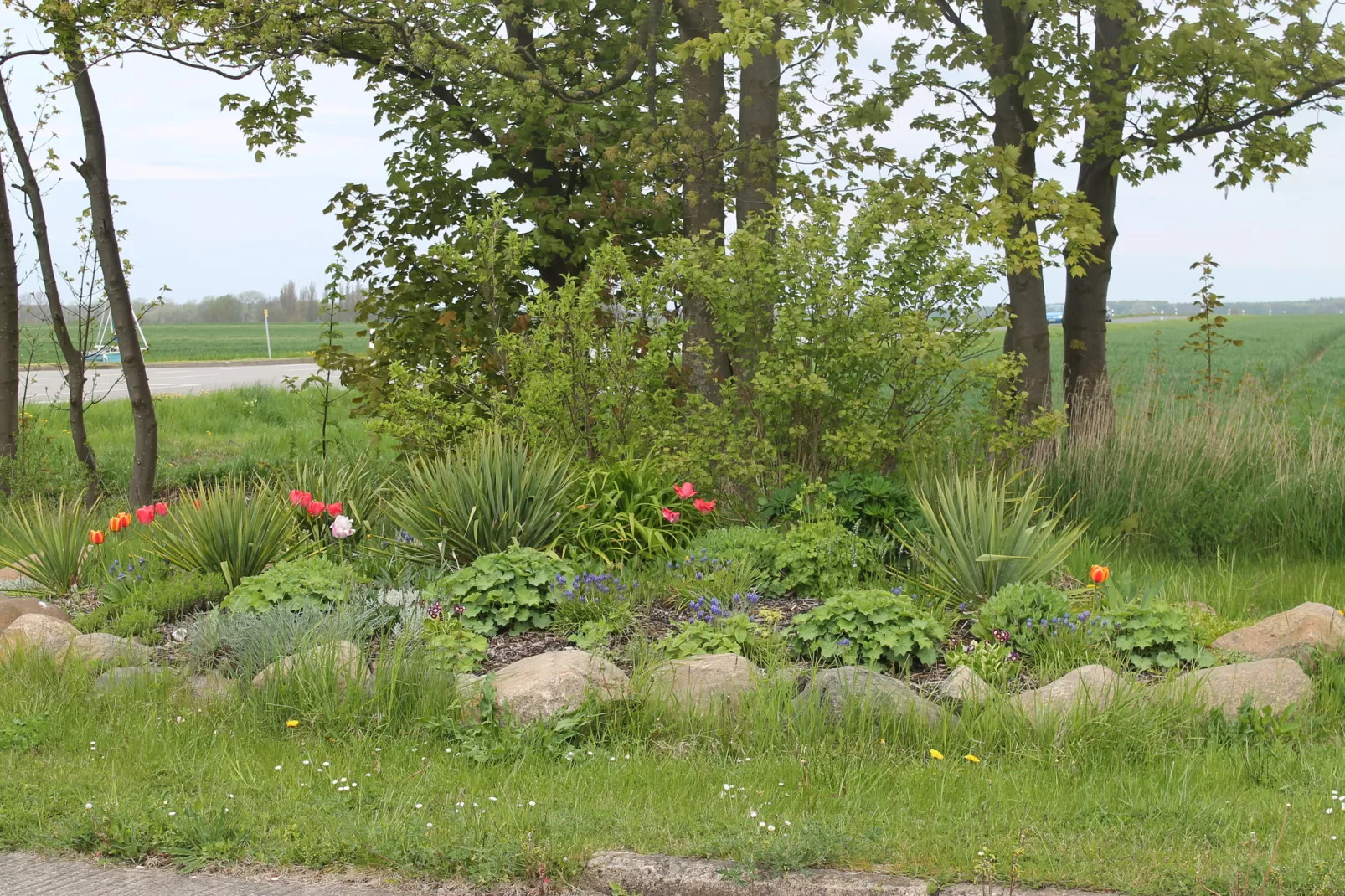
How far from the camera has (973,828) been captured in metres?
3.84

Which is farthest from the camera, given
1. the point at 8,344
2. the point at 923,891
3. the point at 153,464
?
the point at 8,344

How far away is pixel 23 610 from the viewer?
671 centimetres

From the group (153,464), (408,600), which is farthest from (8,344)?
(408,600)

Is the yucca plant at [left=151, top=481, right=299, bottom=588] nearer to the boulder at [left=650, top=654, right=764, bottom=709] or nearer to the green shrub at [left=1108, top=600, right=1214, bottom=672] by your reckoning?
the boulder at [left=650, top=654, right=764, bottom=709]

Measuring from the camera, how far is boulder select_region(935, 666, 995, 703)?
489 centimetres

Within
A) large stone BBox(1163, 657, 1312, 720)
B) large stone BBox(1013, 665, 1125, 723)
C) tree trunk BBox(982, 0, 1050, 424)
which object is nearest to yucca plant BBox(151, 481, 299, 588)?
large stone BBox(1013, 665, 1125, 723)

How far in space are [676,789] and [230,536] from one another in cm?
371

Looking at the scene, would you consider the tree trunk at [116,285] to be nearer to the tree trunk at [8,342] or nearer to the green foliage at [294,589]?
the tree trunk at [8,342]

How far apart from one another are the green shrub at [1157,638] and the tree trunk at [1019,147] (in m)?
5.44

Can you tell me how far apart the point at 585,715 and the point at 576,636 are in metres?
0.82

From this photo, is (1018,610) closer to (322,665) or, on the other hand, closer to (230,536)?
(322,665)

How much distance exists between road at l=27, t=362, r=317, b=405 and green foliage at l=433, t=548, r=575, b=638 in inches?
580

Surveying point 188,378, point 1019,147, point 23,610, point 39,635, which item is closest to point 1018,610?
point 39,635

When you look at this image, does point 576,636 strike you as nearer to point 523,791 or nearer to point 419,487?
point 523,791
